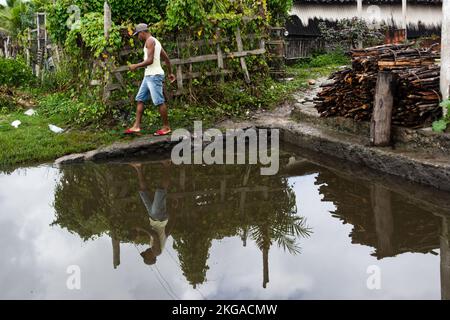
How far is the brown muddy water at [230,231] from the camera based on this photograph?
173 inches

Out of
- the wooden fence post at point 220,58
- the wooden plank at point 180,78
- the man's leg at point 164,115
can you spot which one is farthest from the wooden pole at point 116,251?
the wooden fence post at point 220,58

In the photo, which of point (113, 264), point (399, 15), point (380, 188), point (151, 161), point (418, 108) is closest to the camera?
point (113, 264)

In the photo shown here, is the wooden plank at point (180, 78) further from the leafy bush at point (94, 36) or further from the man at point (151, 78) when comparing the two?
the leafy bush at point (94, 36)

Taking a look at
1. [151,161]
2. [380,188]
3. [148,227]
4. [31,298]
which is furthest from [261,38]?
[31,298]

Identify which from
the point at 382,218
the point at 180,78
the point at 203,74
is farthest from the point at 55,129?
the point at 382,218

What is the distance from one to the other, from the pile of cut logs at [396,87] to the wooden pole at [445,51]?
0.14 m

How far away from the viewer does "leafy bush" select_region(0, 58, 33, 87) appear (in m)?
13.7

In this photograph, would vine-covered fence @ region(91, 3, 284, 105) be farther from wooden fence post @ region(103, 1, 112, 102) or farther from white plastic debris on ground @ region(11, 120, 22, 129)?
white plastic debris on ground @ region(11, 120, 22, 129)

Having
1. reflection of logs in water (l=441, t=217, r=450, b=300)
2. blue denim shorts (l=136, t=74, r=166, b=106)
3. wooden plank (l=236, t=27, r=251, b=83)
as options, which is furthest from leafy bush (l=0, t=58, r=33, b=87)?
reflection of logs in water (l=441, t=217, r=450, b=300)

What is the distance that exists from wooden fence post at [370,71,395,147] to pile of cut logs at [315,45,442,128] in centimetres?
17

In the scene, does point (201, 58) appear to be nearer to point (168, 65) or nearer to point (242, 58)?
point (242, 58)
